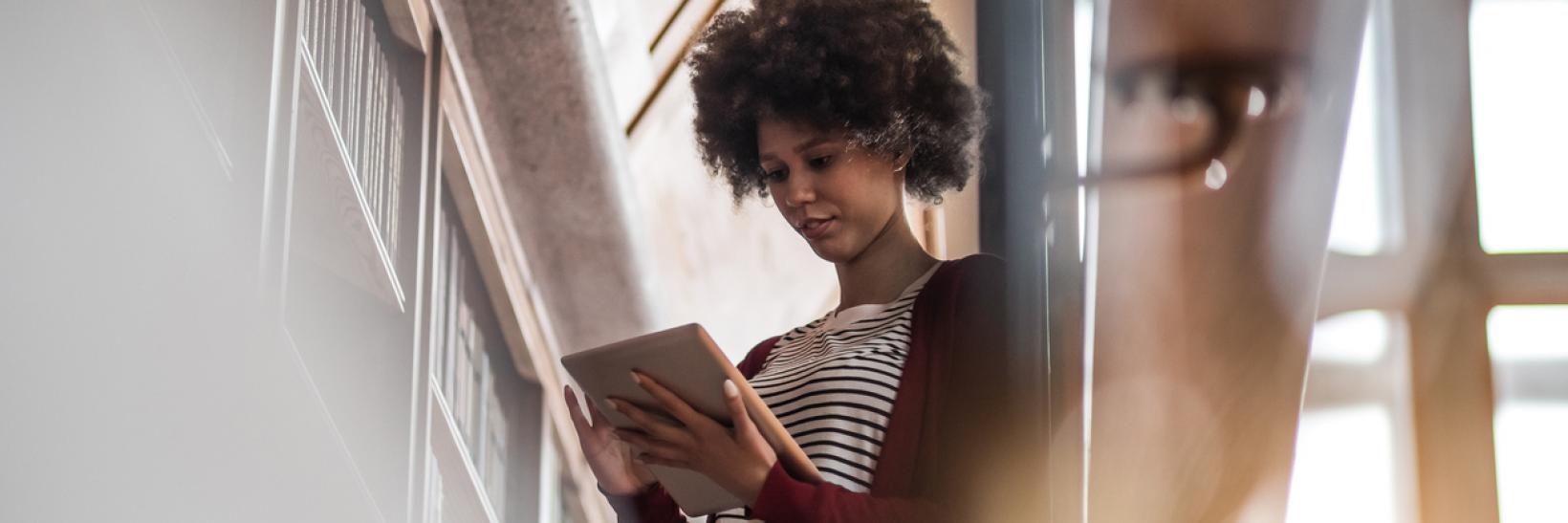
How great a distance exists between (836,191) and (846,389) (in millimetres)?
108

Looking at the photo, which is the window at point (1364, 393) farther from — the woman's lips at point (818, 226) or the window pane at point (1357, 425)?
the woman's lips at point (818, 226)

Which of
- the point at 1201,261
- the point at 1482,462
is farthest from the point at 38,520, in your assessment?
the point at 1482,462

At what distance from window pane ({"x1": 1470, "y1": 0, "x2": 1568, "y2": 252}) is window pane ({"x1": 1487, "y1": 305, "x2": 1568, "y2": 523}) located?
6 centimetres

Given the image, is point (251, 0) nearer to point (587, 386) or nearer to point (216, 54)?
point (216, 54)

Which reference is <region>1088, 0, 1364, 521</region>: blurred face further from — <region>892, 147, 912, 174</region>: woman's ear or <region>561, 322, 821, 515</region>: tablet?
<region>892, 147, 912, 174</region>: woman's ear

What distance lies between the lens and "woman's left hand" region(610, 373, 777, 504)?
54 cm

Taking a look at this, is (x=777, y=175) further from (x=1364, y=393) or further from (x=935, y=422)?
(x=1364, y=393)

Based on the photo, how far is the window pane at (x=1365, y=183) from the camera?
63cm

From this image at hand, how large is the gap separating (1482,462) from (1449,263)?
89 millimetres

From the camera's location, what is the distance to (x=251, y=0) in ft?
2.35

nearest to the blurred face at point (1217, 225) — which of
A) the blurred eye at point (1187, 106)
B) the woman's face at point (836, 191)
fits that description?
the blurred eye at point (1187, 106)

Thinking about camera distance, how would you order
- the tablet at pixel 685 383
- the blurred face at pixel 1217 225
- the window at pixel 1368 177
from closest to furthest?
the blurred face at pixel 1217 225 → the tablet at pixel 685 383 → the window at pixel 1368 177

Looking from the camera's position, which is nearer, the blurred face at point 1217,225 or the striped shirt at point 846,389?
the blurred face at point 1217,225

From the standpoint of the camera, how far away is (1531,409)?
64 centimetres
